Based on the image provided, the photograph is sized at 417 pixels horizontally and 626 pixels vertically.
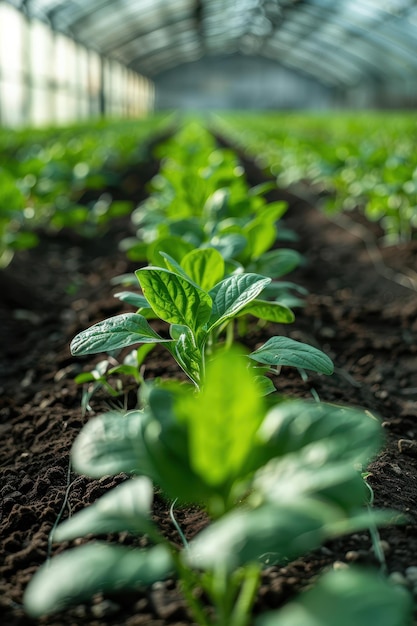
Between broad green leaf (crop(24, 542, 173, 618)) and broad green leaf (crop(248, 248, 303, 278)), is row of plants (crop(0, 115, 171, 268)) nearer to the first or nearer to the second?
broad green leaf (crop(248, 248, 303, 278))

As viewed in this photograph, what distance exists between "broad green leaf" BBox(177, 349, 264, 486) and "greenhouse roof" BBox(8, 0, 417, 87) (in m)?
14.9

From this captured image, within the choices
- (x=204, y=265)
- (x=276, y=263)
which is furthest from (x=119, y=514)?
(x=276, y=263)

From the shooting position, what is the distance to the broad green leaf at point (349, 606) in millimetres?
765

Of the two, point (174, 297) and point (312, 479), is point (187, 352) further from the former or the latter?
point (312, 479)

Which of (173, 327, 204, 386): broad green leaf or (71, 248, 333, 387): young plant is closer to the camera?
(71, 248, 333, 387): young plant

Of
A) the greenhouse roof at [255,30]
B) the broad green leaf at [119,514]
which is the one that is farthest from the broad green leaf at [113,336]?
the greenhouse roof at [255,30]

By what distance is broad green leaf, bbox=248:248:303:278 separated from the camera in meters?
2.36

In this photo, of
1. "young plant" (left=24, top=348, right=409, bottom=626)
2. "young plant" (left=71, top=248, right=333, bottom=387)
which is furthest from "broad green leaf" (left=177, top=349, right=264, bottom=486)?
"young plant" (left=71, top=248, right=333, bottom=387)

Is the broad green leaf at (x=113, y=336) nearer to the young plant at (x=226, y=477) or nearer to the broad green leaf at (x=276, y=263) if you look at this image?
the young plant at (x=226, y=477)

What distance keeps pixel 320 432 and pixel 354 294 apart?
312cm

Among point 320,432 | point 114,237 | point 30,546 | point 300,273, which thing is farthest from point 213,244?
point 114,237

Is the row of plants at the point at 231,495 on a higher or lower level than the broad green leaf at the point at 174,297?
higher

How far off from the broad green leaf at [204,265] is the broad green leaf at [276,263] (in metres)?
0.63

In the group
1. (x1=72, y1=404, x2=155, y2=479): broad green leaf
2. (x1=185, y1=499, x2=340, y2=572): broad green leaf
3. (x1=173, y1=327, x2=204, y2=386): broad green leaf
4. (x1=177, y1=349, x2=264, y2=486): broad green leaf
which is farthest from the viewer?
(x1=173, y1=327, x2=204, y2=386): broad green leaf
